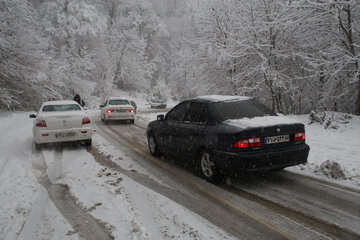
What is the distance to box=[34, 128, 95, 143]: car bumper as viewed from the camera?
25.5 feet

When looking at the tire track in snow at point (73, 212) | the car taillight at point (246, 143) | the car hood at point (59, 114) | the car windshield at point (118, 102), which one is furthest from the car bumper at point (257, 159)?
the car windshield at point (118, 102)

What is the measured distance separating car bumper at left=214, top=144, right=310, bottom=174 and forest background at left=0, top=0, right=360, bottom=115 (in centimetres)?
567

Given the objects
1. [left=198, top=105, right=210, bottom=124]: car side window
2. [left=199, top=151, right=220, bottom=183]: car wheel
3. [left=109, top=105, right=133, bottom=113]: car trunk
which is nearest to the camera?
[left=199, top=151, right=220, bottom=183]: car wheel

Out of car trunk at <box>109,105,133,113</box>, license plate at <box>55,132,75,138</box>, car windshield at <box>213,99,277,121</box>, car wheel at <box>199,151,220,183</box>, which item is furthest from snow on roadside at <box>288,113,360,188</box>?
car trunk at <box>109,105,133,113</box>

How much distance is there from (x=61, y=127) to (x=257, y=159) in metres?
5.95

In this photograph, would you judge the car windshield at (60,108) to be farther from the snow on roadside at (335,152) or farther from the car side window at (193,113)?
the snow on roadside at (335,152)

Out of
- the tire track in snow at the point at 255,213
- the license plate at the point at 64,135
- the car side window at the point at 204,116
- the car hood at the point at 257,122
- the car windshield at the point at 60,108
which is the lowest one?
the tire track in snow at the point at 255,213

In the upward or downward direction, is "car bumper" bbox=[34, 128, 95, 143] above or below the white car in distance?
Answer: below

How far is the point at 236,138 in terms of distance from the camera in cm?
440

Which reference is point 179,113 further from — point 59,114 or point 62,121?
point 59,114

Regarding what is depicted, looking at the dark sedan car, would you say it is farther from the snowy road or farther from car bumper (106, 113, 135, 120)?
car bumper (106, 113, 135, 120)

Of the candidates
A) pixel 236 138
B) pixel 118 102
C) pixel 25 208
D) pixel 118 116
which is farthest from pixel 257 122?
pixel 118 102

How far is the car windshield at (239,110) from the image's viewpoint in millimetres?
5043

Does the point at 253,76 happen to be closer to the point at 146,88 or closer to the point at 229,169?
the point at 229,169
